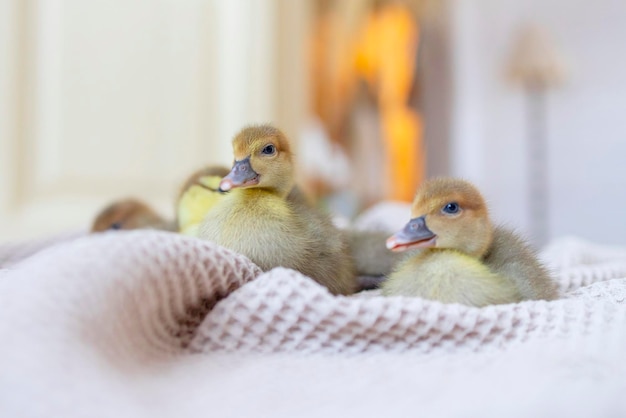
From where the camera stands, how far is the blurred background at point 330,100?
69.9 inches

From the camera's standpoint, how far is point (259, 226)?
24.0 inches

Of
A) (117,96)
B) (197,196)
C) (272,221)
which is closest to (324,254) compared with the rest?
(272,221)

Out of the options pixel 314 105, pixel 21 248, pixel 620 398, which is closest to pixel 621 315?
pixel 620 398

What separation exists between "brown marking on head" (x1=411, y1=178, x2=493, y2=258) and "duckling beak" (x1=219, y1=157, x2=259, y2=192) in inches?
6.4

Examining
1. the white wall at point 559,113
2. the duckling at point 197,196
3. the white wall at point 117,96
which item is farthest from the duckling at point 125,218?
the white wall at point 559,113

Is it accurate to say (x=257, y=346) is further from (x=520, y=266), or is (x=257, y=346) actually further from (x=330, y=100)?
(x=330, y=100)

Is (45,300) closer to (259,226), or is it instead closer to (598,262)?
(259,226)

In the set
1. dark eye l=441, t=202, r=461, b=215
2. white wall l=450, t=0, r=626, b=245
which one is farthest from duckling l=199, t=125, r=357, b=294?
white wall l=450, t=0, r=626, b=245

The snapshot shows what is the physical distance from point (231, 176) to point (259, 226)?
0.21ft

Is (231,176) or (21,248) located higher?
(231,176)

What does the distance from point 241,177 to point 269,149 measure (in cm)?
5

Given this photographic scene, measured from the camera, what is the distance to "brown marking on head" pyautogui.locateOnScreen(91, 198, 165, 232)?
3.42ft

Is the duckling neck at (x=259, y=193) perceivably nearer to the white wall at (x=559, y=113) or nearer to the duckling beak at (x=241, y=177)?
the duckling beak at (x=241, y=177)

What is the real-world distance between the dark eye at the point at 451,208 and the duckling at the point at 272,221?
4.6 inches
